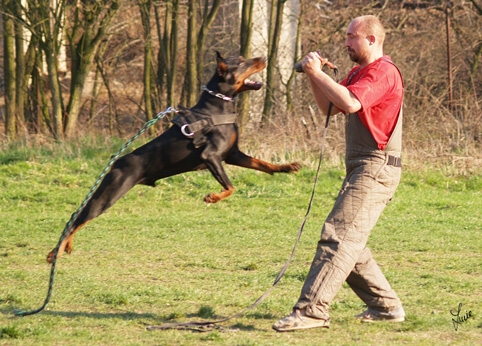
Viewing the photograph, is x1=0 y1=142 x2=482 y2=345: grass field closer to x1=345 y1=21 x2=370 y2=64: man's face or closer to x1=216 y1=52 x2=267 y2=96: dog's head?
x1=216 y1=52 x2=267 y2=96: dog's head

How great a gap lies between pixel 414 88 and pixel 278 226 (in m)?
8.87

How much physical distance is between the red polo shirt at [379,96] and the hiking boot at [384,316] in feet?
3.65

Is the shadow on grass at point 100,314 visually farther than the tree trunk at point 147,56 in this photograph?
No

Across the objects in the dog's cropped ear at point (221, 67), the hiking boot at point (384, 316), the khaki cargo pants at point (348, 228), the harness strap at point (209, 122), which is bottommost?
the hiking boot at point (384, 316)

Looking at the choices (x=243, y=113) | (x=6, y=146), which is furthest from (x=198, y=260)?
(x=243, y=113)

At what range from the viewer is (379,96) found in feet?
16.0

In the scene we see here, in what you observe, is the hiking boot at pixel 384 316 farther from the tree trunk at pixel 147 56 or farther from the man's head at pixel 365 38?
the tree trunk at pixel 147 56

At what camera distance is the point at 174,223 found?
31.8 ft

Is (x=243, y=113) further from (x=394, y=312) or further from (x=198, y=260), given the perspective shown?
(x=394, y=312)

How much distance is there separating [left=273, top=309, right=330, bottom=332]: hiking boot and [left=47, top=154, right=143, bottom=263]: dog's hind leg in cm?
167

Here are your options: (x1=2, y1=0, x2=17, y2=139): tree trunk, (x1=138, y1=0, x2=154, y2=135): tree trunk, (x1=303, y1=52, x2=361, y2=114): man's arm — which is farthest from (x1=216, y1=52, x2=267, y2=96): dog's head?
(x1=2, y1=0, x2=17, y2=139): tree trunk

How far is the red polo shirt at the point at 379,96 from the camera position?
4.84 meters

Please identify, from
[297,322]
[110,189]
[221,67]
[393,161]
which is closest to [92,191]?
[110,189]

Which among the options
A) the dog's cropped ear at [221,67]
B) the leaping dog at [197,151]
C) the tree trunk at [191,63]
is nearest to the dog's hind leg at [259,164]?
the leaping dog at [197,151]
